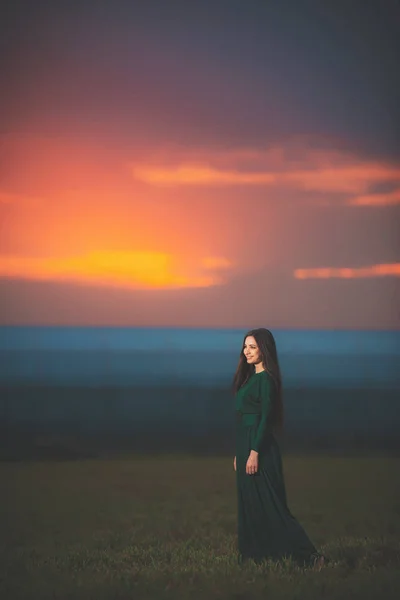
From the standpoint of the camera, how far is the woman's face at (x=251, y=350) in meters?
4.43

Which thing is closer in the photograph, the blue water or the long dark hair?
the long dark hair

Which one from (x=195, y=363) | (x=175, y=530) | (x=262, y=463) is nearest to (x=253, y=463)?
(x=262, y=463)

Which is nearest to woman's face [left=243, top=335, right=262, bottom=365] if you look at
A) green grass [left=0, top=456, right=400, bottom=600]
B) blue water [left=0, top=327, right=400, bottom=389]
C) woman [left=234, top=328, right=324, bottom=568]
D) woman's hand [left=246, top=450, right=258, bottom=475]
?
woman [left=234, top=328, right=324, bottom=568]

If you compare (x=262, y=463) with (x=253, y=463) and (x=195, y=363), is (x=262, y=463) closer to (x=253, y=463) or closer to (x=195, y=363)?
(x=253, y=463)

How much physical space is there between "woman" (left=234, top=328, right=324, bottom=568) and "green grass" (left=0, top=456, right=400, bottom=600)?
0.34 feet

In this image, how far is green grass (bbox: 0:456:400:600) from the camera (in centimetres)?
445

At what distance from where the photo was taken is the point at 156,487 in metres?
7.76

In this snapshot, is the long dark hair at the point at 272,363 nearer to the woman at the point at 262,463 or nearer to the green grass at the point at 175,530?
the woman at the point at 262,463

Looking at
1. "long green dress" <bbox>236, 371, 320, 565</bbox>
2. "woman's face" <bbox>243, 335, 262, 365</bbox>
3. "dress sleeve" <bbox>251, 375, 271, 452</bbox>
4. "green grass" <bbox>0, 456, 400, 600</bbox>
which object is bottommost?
"green grass" <bbox>0, 456, 400, 600</bbox>

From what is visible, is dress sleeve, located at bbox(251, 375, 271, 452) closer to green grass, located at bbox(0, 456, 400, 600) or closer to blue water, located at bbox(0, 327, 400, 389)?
green grass, located at bbox(0, 456, 400, 600)

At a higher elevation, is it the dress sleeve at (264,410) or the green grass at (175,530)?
the dress sleeve at (264,410)

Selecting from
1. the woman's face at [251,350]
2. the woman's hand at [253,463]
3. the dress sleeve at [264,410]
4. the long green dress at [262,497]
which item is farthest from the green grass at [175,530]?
the woman's face at [251,350]

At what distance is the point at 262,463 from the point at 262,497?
165 millimetres

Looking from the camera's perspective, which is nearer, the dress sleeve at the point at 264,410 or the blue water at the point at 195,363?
the dress sleeve at the point at 264,410
